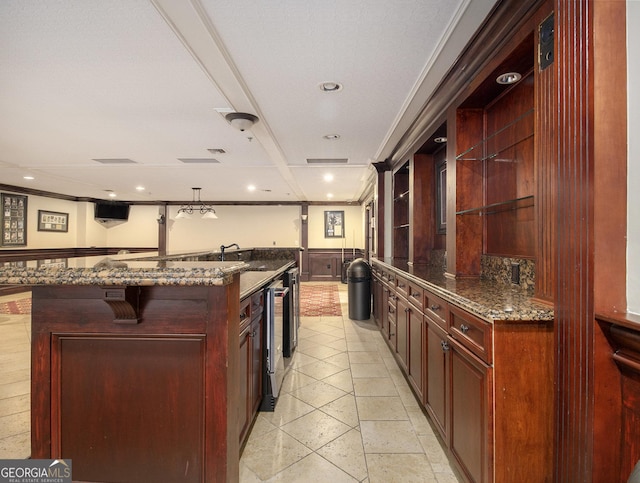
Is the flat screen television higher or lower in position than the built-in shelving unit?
higher

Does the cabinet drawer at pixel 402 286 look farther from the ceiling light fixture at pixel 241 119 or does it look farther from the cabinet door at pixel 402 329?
the ceiling light fixture at pixel 241 119

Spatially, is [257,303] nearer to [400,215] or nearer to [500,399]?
[500,399]

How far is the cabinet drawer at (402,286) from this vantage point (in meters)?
2.62

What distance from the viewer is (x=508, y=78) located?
6.29 ft

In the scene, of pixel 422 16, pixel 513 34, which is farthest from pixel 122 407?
pixel 513 34

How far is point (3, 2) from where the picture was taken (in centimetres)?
164

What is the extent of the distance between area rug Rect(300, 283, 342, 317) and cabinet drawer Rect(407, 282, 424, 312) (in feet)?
9.88

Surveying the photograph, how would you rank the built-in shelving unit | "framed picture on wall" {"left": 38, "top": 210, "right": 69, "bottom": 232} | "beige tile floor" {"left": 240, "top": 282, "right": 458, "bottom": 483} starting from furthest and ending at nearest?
"framed picture on wall" {"left": 38, "top": 210, "right": 69, "bottom": 232}
the built-in shelving unit
"beige tile floor" {"left": 240, "top": 282, "right": 458, "bottom": 483}

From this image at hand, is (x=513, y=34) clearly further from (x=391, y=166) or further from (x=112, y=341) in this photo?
(x=391, y=166)

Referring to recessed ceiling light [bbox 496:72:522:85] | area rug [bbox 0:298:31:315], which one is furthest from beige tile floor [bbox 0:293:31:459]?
recessed ceiling light [bbox 496:72:522:85]

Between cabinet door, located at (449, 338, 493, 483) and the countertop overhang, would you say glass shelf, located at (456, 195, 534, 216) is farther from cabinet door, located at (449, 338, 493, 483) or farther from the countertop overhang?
the countertop overhang

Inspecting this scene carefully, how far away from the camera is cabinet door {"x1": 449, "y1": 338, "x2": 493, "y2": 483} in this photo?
1269 millimetres

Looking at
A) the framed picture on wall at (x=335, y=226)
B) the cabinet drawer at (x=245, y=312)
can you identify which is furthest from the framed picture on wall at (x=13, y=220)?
the cabinet drawer at (x=245, y=312)

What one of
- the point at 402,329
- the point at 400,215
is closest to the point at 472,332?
the point at 402,329
